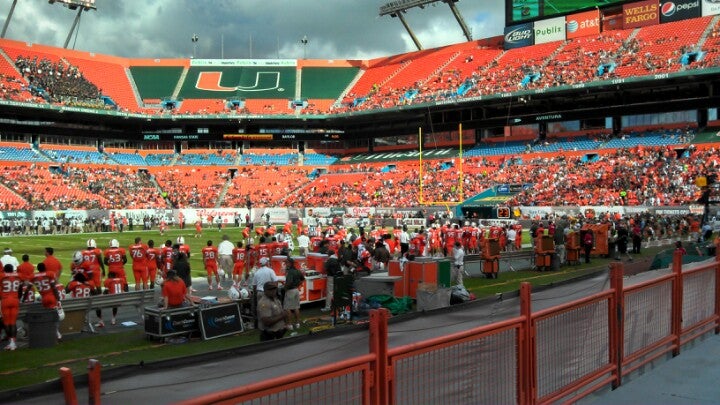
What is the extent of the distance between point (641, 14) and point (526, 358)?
179 ft

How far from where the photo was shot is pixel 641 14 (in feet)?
171

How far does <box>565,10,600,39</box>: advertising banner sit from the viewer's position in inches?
2101

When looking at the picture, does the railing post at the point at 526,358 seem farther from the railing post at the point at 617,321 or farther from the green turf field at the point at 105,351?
the green turf field at the point at 105,351

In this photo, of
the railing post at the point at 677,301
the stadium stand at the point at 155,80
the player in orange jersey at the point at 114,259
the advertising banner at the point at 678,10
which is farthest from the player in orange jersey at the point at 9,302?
the stadium stand at the point at 155,80

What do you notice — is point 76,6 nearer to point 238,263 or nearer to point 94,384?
point 238,263

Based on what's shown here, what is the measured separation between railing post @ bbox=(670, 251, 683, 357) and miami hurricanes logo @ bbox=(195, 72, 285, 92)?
63.4 m

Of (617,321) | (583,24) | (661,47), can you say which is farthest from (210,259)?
(583,24)

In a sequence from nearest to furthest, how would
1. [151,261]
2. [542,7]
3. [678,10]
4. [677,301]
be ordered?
[677,301], [151,261], [678,10], [542,7]

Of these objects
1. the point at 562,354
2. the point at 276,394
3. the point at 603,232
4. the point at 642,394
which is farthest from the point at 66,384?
the point at 603,232

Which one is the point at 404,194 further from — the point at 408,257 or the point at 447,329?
the point at 447,329

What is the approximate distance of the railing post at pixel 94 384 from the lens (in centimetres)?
296

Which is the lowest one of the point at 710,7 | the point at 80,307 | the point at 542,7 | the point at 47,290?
the point at 80,307

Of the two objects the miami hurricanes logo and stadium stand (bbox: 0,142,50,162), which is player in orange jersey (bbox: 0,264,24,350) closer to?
stadium stand (bbox: 0,142,50,162)

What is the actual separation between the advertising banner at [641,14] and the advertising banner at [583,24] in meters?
2.29
